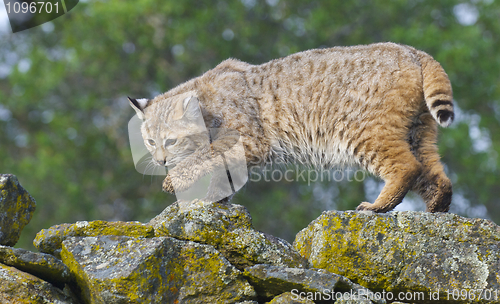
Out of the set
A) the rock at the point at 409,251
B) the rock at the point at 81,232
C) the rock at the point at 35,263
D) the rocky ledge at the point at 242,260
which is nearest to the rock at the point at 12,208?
the rocky ledge at the point at 242,260

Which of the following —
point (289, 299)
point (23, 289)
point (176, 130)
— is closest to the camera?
point (23, 289)

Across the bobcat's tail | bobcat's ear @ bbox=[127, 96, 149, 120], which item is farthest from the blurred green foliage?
the bobcat's tail

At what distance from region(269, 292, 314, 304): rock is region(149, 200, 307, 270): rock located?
1.39ft

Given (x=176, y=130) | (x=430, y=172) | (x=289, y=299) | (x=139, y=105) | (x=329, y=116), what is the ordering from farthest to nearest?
(x=139, y=105), (x=176, y=130), (x=329, y=116), (x=430, y=172), (x=289, y=299)

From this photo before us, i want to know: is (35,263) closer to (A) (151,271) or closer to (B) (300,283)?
(A) (151,271)

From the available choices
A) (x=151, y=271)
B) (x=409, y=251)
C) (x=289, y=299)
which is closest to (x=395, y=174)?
(x=409, y=251)

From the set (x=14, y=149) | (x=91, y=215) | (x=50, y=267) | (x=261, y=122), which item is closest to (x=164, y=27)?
(x=91, y=215)

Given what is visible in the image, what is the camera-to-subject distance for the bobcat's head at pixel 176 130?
5.70m

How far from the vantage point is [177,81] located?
51.7 ft

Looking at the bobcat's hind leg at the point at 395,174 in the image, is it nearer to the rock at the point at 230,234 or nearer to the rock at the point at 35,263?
the rock at the point at 230,234

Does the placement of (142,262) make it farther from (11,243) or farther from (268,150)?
(268,150)

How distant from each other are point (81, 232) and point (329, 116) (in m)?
2.68

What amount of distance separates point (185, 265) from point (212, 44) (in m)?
12.3

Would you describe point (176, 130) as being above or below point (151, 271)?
above
